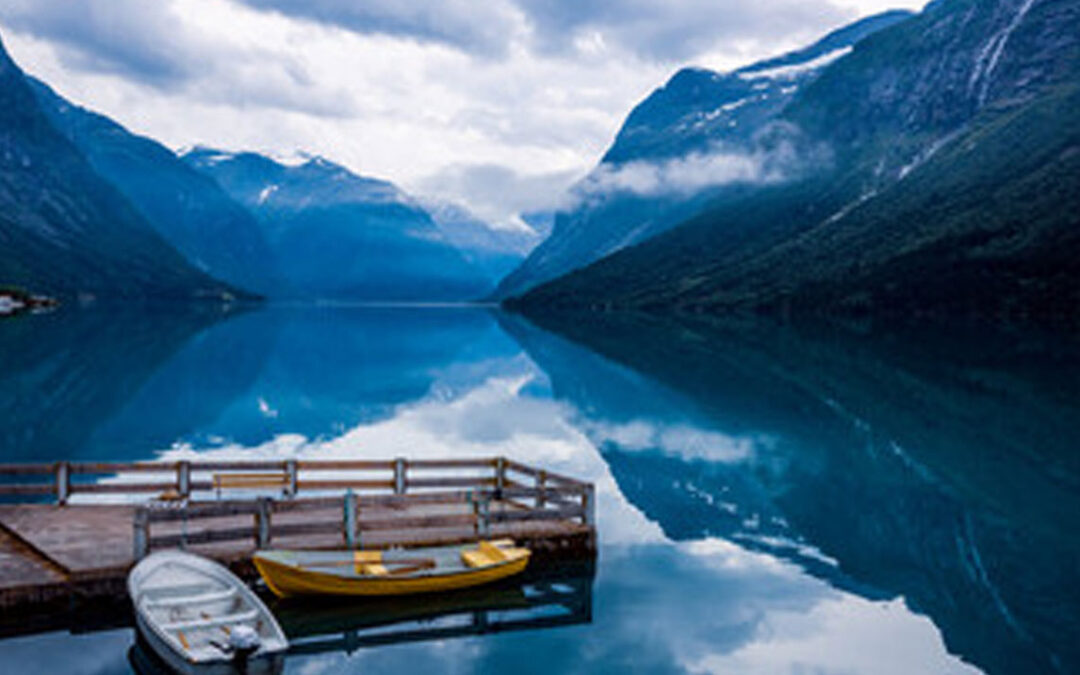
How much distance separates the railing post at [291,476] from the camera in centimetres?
2719

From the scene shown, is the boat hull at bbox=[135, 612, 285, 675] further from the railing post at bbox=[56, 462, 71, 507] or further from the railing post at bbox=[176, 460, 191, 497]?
the railing post at bbox=[56, 462, 71, 507]

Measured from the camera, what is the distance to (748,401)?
6159cm

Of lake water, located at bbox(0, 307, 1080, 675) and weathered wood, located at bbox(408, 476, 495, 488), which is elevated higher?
weathered wood, located at bbox(408, 476, 495, 488)

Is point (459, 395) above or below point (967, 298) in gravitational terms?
below

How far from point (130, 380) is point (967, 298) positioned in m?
173

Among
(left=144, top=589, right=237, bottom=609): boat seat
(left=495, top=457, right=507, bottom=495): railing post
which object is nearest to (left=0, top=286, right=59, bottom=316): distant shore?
(left=495, top=457, right=507, bottom=495): railing post

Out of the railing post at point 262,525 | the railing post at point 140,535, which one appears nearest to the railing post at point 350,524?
the railing post at point 262,525

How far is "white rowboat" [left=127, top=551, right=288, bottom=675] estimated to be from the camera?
15078mm

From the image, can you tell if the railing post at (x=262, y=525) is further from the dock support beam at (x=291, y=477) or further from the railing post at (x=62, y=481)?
the railing post at (x=62, y=481)

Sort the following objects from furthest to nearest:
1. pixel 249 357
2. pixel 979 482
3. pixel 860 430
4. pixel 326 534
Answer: pixel 249 357 → pixel 860 430 → pixel 979 482 → pixel 326 534

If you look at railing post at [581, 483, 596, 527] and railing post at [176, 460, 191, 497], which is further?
railing post at [176, 460, 191, 497]

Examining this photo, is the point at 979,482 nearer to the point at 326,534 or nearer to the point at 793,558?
the point at 793,558

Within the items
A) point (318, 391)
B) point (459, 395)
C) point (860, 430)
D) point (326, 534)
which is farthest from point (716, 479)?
point (318, 391)

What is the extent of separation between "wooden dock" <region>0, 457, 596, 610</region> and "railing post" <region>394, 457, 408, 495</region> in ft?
0.12
